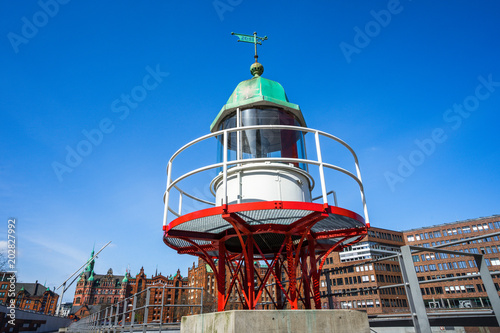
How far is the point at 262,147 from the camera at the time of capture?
10.1 meters

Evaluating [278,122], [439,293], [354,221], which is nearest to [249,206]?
[354,221]

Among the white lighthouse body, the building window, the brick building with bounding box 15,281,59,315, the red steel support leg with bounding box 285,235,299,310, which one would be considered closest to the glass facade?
the white lighthouse body

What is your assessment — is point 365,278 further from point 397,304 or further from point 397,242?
point 397,242

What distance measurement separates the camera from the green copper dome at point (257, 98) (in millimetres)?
10422

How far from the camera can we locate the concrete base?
5.66 metres

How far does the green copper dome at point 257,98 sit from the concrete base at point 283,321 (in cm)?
677

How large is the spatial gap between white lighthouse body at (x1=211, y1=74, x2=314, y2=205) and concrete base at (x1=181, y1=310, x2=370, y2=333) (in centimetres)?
327

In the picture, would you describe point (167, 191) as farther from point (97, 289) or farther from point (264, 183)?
point (97, 289)

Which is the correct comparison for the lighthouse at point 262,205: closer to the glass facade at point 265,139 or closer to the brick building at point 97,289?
the glass facade at point 265,139

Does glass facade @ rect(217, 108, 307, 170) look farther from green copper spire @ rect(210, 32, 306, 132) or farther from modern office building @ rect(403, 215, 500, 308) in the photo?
modern office building @ rect(403, 215, 500, 308)

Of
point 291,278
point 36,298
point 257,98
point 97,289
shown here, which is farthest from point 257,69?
point 97,289

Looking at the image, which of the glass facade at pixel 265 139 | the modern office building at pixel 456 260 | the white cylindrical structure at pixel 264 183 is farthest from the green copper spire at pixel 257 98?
the modern office building at pixel 456 260

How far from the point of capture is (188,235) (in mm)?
9188

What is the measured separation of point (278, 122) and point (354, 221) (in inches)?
163
